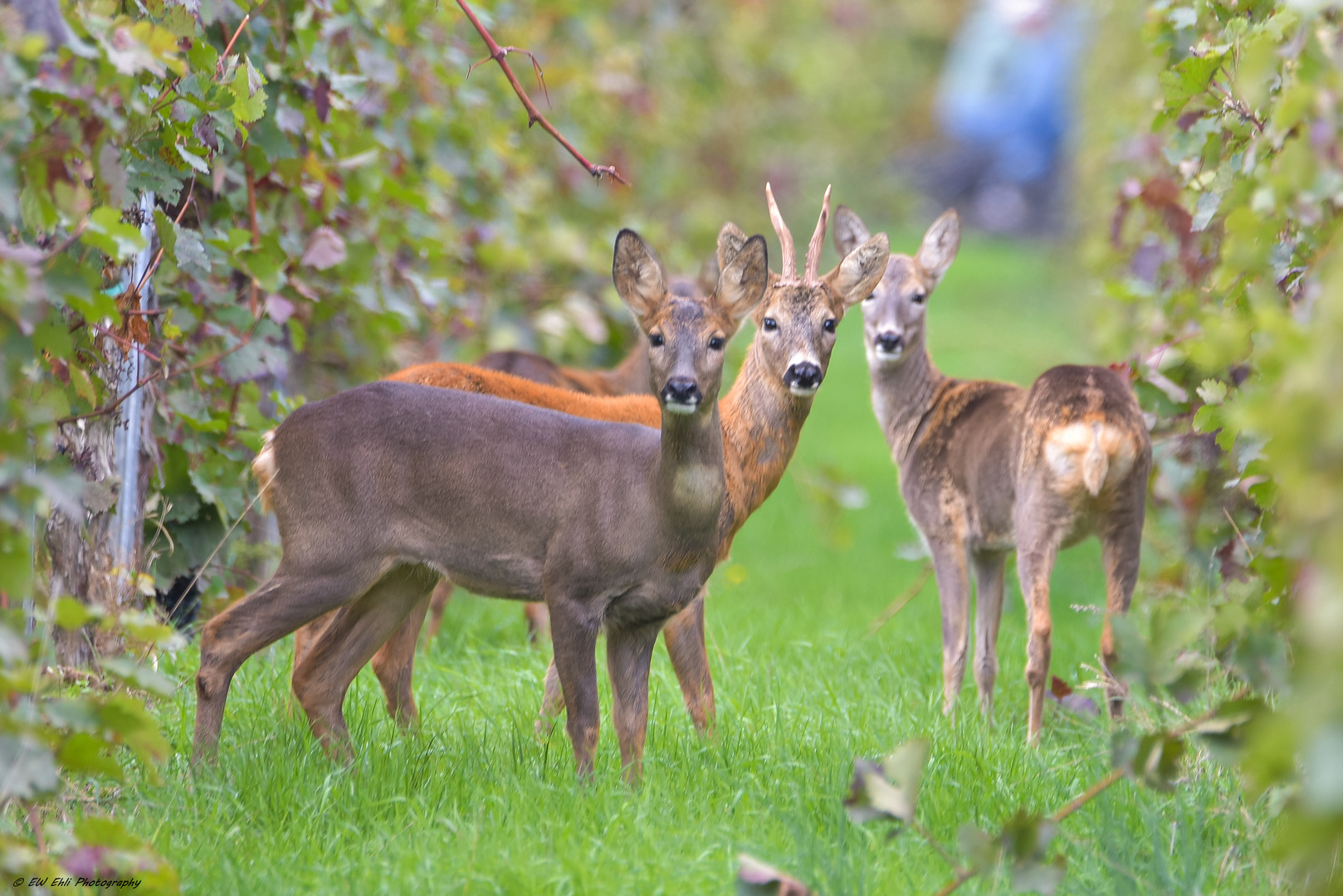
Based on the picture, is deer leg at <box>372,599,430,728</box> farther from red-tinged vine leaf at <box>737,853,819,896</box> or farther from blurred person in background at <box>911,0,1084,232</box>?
blurred person in background at <box>911,0,1084,232</box>

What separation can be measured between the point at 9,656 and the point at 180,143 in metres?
1.73

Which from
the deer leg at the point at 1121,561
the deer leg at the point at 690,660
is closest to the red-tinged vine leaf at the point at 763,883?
the deer leg at the point at 690,660

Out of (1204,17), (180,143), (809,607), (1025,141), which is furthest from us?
(1025,141)

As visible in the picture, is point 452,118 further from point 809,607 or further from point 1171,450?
point 1171,450

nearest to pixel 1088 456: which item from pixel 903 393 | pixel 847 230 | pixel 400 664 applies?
pixel 903 393

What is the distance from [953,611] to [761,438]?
118 cm

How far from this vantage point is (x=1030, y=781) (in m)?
3.79

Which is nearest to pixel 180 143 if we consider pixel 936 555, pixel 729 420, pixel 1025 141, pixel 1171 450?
pixel 729 420

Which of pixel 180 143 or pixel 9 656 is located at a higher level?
pixel 180 143

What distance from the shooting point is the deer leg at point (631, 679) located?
392 centimetres

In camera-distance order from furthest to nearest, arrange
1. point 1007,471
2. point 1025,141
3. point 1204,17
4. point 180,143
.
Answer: point 1025,141, point 1007,471, point 1204,17, point 180,143

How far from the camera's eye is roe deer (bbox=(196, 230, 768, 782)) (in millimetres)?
3773

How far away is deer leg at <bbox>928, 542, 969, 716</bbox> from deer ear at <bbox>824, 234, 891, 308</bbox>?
1.23 m

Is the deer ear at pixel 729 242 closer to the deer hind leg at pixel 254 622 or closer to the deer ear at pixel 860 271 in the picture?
the deer ear at pixel 860 271
